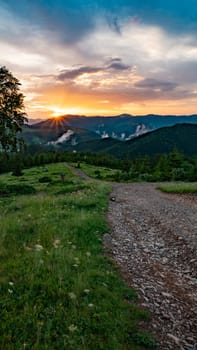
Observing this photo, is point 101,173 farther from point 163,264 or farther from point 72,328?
point 72,328

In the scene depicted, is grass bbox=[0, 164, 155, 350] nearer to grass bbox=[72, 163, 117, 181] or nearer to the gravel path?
the gravel path

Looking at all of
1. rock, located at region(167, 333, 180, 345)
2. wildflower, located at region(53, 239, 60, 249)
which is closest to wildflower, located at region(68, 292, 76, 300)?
rock, located at region(167, 333, 180, 345)

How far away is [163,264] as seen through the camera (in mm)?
9648

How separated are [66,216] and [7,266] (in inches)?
270

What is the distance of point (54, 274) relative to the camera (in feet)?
22.5

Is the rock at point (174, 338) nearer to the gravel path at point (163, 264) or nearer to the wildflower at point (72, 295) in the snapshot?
the gravel path at point (163, 264)

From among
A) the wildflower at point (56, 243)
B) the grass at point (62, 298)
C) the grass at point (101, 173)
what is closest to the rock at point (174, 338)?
the grass at point (62, 298)

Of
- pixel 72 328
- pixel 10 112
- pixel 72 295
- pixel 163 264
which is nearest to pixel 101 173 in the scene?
pixel 10 112

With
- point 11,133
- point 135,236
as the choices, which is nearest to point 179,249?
point 135,236

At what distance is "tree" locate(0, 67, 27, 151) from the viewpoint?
97.8 feet

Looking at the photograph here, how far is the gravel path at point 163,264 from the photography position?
6.03 m

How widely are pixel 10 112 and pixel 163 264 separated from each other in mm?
25644

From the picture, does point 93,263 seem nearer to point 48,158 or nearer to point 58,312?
point 58,312

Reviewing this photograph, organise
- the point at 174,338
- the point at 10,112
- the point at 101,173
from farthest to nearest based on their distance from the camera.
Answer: the point at 101,173
the point at 10,112
the point at 174,338
